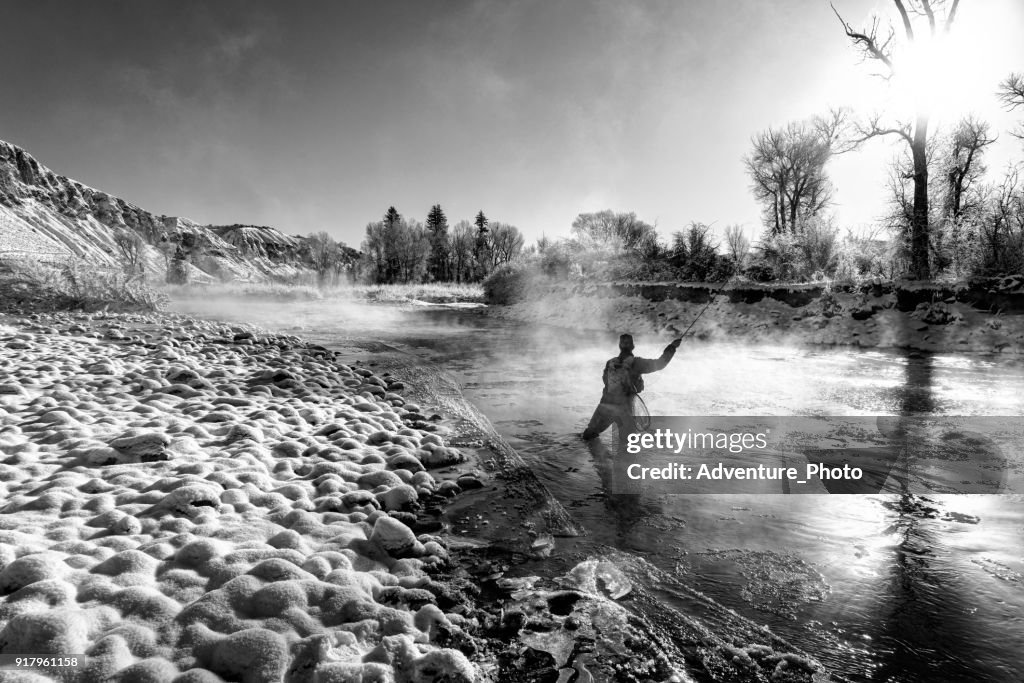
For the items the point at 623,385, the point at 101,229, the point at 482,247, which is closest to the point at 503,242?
the point at 482,247

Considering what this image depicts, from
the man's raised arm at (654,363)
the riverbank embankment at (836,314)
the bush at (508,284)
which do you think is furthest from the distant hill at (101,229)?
the man's raised arm at (654,363)

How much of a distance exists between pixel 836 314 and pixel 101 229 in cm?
21199

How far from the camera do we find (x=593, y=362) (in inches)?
437

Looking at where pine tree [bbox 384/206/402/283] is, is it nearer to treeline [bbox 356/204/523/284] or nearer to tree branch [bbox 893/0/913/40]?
treeline [bbox 356/204/523/284]

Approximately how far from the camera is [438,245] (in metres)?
70.8

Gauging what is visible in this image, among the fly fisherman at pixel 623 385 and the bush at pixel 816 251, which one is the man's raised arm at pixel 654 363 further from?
the bush at pixel 816 251

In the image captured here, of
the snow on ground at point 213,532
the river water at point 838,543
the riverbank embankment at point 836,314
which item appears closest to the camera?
the snow on ground at point 213,532

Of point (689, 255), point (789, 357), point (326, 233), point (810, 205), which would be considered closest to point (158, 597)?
point (789, 357)

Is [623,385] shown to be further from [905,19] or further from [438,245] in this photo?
[438,245]

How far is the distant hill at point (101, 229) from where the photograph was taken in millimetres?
132875

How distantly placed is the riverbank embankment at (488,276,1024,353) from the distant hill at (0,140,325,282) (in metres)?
120

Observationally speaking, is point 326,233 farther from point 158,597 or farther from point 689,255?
point 158,597

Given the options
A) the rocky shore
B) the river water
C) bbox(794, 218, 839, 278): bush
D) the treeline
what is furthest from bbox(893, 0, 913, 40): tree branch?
the treeline
